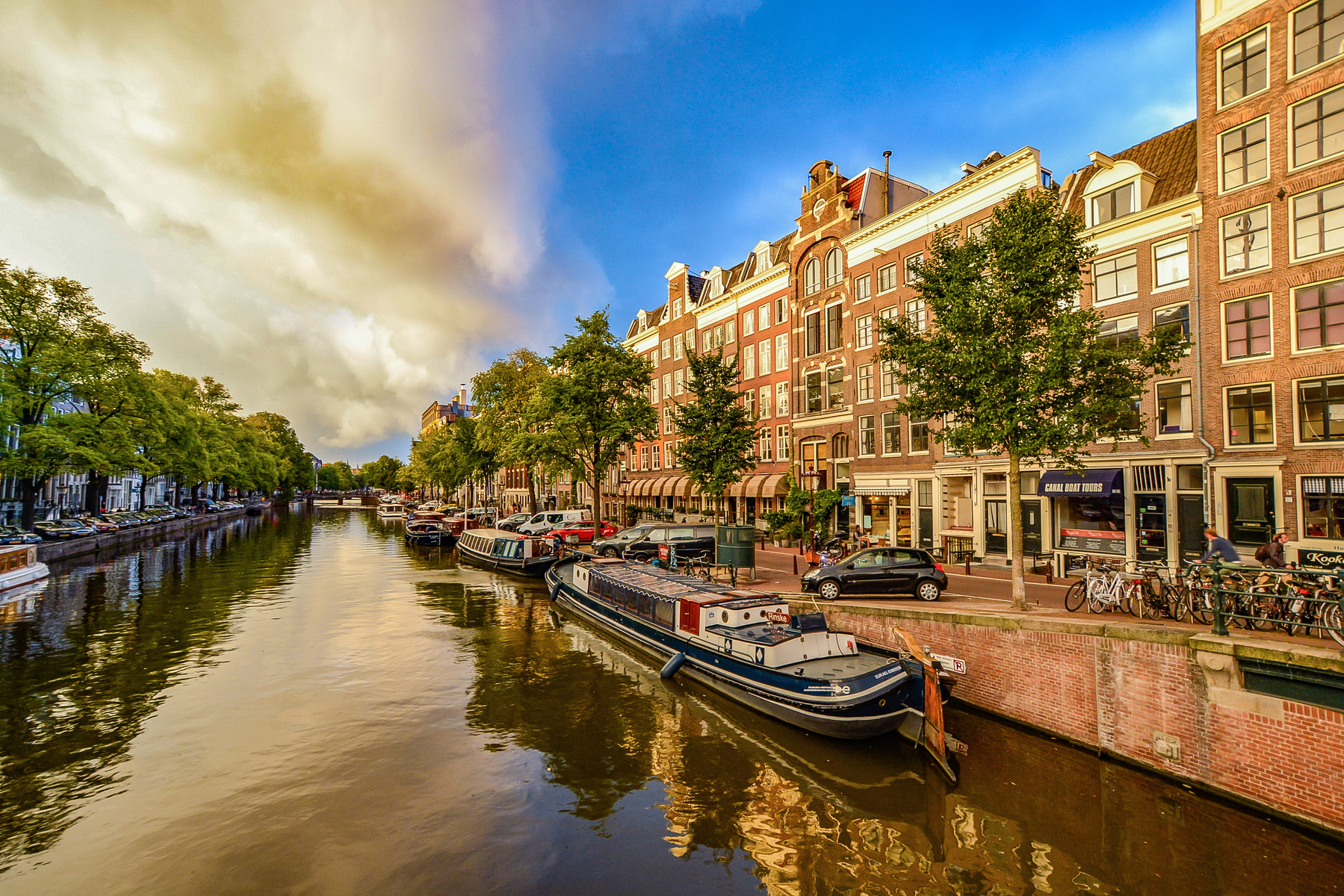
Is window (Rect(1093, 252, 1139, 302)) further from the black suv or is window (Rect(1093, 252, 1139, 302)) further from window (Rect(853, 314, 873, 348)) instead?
the black suv

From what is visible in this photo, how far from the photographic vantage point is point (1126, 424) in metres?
18.0

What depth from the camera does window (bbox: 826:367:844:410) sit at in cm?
4134

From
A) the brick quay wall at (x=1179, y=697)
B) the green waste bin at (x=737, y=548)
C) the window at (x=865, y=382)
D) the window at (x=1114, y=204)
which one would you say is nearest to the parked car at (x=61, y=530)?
the green waste bin at (x=737, y=548)

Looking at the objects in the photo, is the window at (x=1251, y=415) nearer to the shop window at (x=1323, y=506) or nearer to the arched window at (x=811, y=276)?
the shop window at (x=1323, y=506)

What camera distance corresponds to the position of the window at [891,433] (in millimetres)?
36812

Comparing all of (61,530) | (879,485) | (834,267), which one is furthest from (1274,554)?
(61,530)

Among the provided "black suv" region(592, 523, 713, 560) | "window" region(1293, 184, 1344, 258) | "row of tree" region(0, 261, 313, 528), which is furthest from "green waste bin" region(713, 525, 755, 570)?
"row of tree" region(0, 261, 313, 528)

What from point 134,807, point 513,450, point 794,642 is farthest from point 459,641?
point 513,450

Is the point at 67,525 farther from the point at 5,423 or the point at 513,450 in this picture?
the point at 513,450

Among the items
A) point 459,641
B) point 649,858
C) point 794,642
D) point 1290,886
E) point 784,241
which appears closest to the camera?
point 1290,886

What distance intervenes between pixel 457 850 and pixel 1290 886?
1310cm

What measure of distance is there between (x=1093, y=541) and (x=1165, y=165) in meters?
16.9

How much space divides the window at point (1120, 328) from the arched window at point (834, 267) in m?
17.5

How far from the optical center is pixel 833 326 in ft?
139
